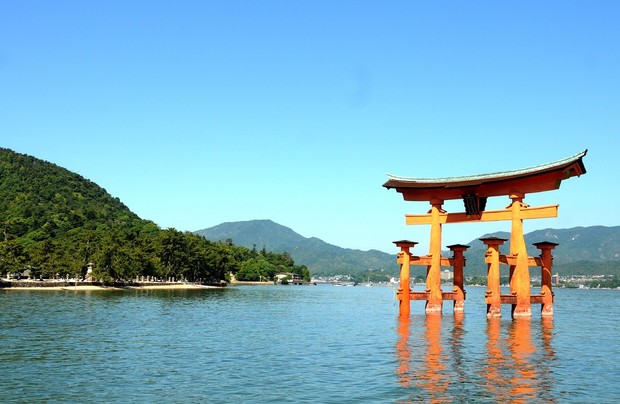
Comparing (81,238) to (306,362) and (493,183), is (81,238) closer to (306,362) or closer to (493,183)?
(493,183)

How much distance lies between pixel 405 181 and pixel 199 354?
21.9 m

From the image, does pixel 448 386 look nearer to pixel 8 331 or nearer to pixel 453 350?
pixel 453 350

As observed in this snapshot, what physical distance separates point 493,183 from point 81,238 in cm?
9091

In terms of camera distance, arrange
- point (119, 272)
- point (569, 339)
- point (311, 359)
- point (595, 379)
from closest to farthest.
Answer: point (595, 379), point (311, 359), point (569, 339), point (119, 272)

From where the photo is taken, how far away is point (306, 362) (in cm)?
2270

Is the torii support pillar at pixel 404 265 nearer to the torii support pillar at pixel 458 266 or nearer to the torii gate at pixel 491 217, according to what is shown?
the torii gate at pixel 491 217

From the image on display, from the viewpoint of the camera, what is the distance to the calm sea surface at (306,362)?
17.1m

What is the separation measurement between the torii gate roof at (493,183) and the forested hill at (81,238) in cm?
6854

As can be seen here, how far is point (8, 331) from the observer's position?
32.0m

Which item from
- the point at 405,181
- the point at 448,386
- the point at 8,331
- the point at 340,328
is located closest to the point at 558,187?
the point at 405,181

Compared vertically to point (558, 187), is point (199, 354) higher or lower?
lower

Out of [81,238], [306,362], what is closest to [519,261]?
[306,362]

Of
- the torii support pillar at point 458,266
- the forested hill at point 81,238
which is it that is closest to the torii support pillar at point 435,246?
the torii support pillar at point 458,266

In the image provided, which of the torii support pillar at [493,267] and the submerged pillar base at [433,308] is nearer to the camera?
the torii support pillar at [493,267]
